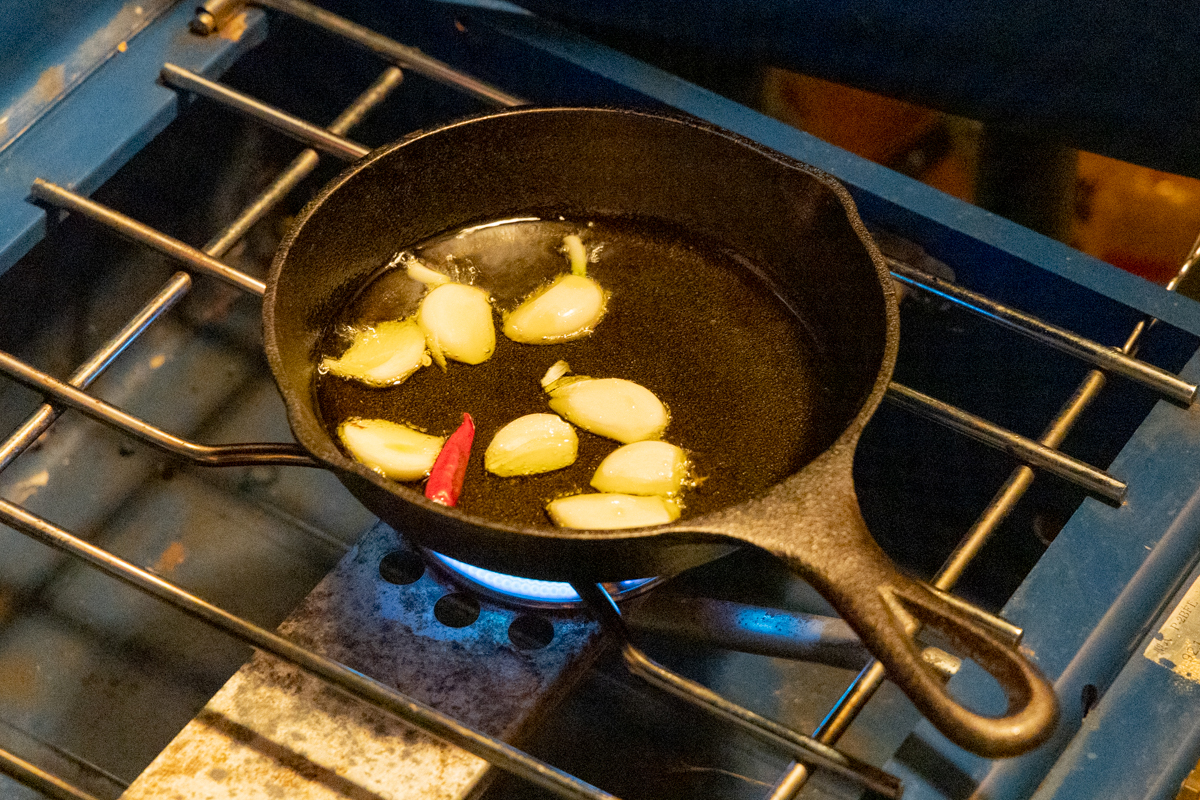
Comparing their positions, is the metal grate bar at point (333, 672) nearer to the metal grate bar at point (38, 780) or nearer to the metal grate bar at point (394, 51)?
A: the metal grate bar at point (38, 780)

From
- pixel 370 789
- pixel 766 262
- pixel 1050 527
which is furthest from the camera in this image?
pixel 1050 527

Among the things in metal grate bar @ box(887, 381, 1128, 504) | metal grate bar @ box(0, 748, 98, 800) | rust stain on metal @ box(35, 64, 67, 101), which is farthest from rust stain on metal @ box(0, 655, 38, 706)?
metal grate bar @ box(887, 381, 1128, 504)

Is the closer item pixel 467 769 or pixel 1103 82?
pixel 467 769

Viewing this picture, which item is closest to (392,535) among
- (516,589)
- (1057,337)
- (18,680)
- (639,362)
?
(516,589)

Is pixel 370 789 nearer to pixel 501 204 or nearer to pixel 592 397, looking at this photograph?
pixel 592 397

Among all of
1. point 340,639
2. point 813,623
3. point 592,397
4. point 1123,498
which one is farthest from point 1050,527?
point 340,639

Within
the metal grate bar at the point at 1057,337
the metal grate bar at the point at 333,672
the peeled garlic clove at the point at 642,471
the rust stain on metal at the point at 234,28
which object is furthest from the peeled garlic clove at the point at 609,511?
the rust stain on metal at the point at 234,28
